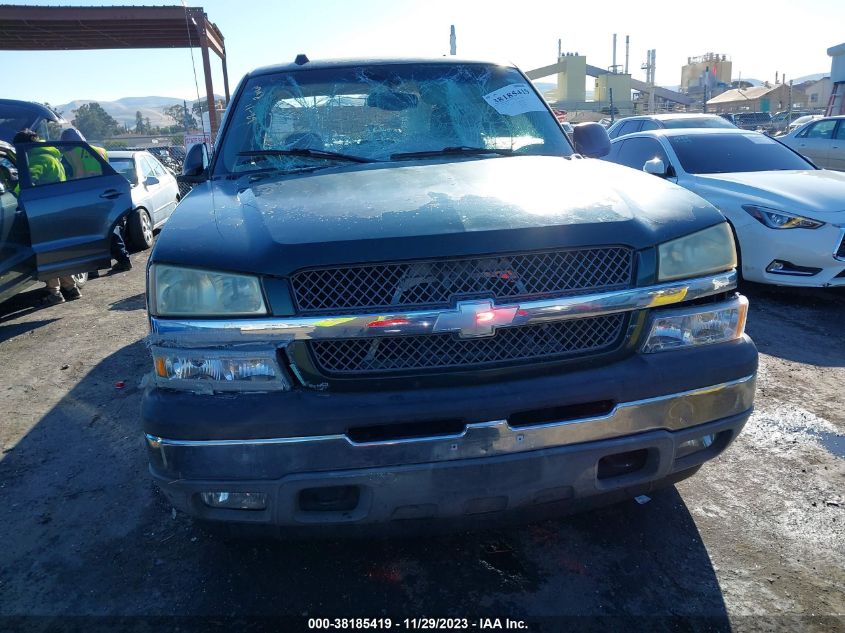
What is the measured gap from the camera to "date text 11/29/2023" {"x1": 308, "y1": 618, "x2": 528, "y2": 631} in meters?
2.08

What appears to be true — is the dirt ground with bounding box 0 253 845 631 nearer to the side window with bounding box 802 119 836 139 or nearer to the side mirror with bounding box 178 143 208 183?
the side mirror with bounding box 178 143 208 183

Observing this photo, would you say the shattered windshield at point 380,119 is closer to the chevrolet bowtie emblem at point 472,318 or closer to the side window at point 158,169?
the chevrolet bowtie emblem at point 472,318

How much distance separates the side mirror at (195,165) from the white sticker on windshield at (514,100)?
155 centimetres

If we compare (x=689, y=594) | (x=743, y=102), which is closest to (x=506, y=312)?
(x=689, y=594)

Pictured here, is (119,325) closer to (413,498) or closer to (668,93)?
(413,498)

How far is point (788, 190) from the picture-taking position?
5.79 metres

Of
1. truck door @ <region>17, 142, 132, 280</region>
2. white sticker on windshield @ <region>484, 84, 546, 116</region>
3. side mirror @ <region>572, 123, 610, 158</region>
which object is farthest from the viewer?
truck door @ <region>17, 142, 132, 280</region>

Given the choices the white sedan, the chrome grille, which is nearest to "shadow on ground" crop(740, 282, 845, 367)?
the white sedan

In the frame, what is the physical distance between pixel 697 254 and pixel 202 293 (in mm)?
1663

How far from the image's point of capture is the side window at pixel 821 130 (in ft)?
42.3

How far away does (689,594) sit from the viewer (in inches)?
86.6

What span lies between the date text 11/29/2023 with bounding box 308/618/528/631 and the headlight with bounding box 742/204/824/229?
15.9 ft

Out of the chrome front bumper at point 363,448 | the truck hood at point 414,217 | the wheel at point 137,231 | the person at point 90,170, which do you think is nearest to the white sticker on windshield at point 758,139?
the truck hood at point 414,217

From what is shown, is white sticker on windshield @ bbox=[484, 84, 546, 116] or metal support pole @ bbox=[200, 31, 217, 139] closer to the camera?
white sticker on windshield @ bbox=[484, 84, 546, 116]
